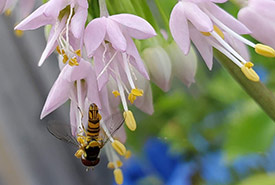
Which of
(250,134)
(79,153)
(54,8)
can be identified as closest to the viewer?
(54,8)

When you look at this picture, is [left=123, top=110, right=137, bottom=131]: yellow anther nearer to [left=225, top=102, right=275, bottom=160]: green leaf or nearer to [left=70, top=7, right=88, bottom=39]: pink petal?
[left=70, top=7, right=88, bottom=39]: pink petal

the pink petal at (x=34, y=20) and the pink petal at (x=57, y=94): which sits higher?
the pink petal at (x=34, y=20)

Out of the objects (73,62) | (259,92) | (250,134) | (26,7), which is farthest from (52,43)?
(250,134)

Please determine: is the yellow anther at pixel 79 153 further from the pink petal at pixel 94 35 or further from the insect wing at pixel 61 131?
the pink petal at pixel 94 35

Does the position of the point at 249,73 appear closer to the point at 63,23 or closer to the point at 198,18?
the point at 198,18

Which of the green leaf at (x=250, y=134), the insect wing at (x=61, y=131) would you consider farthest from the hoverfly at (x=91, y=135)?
the green leaf at (x=250, y=134)

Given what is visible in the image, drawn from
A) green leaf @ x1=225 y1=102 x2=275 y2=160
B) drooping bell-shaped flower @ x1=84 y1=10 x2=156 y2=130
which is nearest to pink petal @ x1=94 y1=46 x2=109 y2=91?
drooping bell-shaped flower @ x1=84 y1=10 x2=156 y2=130
